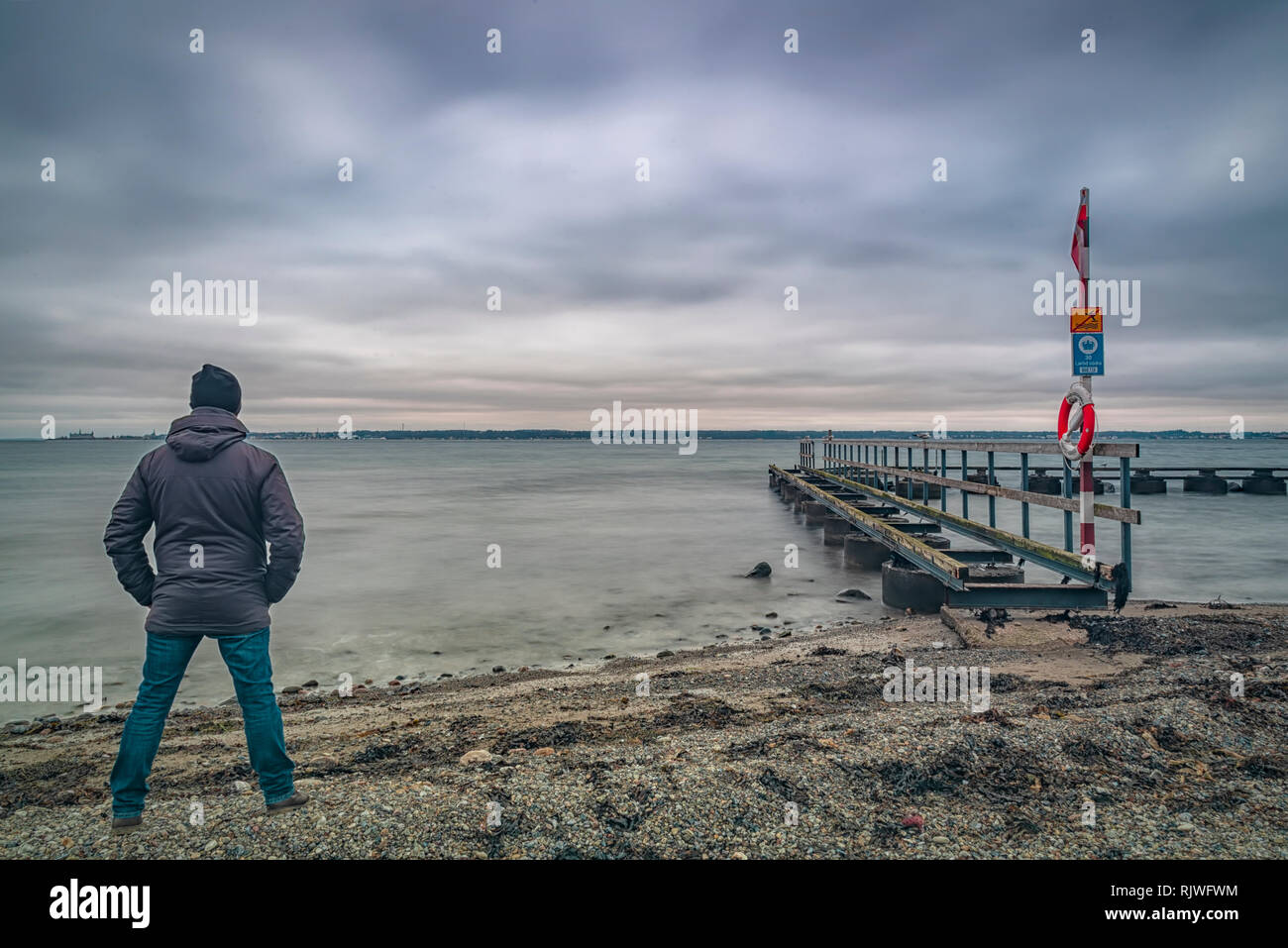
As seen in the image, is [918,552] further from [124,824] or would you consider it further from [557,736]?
[124,824]

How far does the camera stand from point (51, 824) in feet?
12.3

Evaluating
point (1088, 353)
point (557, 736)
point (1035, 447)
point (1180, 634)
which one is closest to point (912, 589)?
point (1035, 447)

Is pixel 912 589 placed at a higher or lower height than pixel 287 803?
lower

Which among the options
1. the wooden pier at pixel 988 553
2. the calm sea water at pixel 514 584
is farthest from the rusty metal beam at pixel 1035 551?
the calm sea water at pixel 514 584

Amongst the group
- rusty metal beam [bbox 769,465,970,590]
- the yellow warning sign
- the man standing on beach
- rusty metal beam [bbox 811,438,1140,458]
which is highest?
the yellow warning sign

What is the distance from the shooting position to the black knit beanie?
366 centimetres

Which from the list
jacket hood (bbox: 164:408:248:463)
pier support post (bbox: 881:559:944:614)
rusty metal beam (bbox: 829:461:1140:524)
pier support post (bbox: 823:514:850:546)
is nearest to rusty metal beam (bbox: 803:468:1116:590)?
rusty metal beam (bbox: 829:461:1140:524)

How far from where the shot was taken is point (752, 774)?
160 inches

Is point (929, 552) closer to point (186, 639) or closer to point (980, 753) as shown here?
point (980, 753)

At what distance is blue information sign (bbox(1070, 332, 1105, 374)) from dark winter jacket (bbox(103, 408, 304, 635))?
694cm

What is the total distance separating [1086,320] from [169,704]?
25.6 feet

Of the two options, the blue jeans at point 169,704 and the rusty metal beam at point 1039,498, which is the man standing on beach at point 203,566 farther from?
the rusty metal beam at point 1039,498

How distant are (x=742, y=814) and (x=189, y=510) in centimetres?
308

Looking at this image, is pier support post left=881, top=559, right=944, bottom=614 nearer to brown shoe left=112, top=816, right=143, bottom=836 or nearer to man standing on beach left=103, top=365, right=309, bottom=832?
man standing on beach left=103, top=365, right=309, bottom=832
